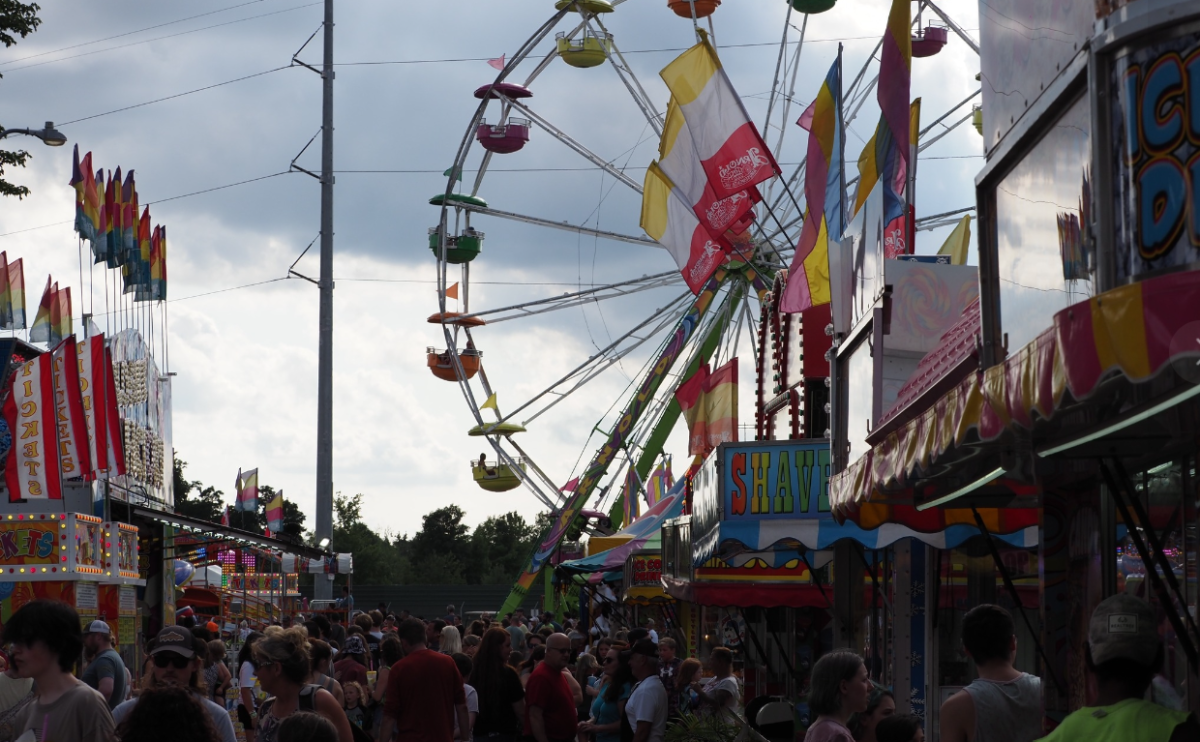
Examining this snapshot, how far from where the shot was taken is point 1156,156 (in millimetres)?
3309

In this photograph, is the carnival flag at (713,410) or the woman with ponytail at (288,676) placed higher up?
the carnival flag at (713,410)

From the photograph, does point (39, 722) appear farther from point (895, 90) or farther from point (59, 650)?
point (895, 90)

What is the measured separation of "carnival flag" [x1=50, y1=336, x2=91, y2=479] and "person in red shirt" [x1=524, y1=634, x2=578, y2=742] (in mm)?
10957

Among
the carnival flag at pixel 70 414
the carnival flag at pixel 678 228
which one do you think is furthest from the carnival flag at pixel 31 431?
the carnival flag at pixel 678 228

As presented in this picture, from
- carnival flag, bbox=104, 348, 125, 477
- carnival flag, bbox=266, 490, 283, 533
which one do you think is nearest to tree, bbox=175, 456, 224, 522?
carnival flag, bbox=266, 490, 283, 533

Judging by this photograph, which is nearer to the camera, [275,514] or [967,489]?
[967,489]

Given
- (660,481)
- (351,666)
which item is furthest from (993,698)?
(660,481)

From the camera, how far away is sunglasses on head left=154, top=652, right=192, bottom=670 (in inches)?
226

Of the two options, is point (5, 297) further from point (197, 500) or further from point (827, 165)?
point (197, 500)

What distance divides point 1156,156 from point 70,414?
16.6m

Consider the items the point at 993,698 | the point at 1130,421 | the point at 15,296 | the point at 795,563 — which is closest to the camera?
the point at 1130,421

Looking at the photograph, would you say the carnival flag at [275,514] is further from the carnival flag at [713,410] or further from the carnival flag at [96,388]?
the carnival flag at [713,410]

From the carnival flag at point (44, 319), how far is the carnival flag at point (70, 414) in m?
5.57

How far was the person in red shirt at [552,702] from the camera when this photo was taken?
28.4ft
